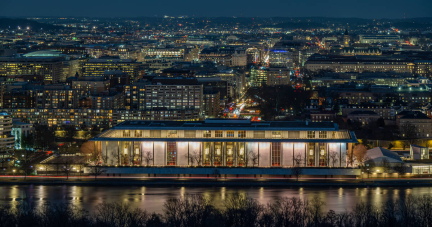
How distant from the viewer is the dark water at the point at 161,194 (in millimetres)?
21516

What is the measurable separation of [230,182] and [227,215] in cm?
483

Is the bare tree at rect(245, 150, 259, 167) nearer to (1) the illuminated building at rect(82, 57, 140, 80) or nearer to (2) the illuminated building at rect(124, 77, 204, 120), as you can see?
(2) the illuminated building at rect(124, 77, 204, 120)

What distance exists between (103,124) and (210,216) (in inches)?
732

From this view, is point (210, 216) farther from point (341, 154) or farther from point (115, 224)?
point (341, 154)

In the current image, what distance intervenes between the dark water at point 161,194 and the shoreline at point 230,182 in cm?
39

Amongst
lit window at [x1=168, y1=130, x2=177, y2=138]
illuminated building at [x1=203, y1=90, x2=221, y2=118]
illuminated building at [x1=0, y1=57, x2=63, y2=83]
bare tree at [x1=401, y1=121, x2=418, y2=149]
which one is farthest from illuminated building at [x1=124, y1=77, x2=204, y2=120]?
illuminated building at [x1=0, y1=57, x2=63, y2=83]

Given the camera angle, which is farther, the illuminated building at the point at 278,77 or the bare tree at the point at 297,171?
the illuminated building at the point at 278,77

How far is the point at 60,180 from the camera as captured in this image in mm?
24547

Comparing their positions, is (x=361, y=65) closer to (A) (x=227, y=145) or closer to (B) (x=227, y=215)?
(A) (x=227, y=145)

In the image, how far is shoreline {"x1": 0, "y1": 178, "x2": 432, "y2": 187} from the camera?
23.9 metres

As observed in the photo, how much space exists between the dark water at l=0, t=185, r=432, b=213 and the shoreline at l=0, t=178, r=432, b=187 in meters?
0.39

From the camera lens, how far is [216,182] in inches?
952

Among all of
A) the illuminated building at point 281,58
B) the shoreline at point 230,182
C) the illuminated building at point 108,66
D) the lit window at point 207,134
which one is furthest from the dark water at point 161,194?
the illuminated building at point 281,58

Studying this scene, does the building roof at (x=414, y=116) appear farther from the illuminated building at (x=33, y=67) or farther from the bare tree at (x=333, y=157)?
the illuminated building at (x=33, y=67)
